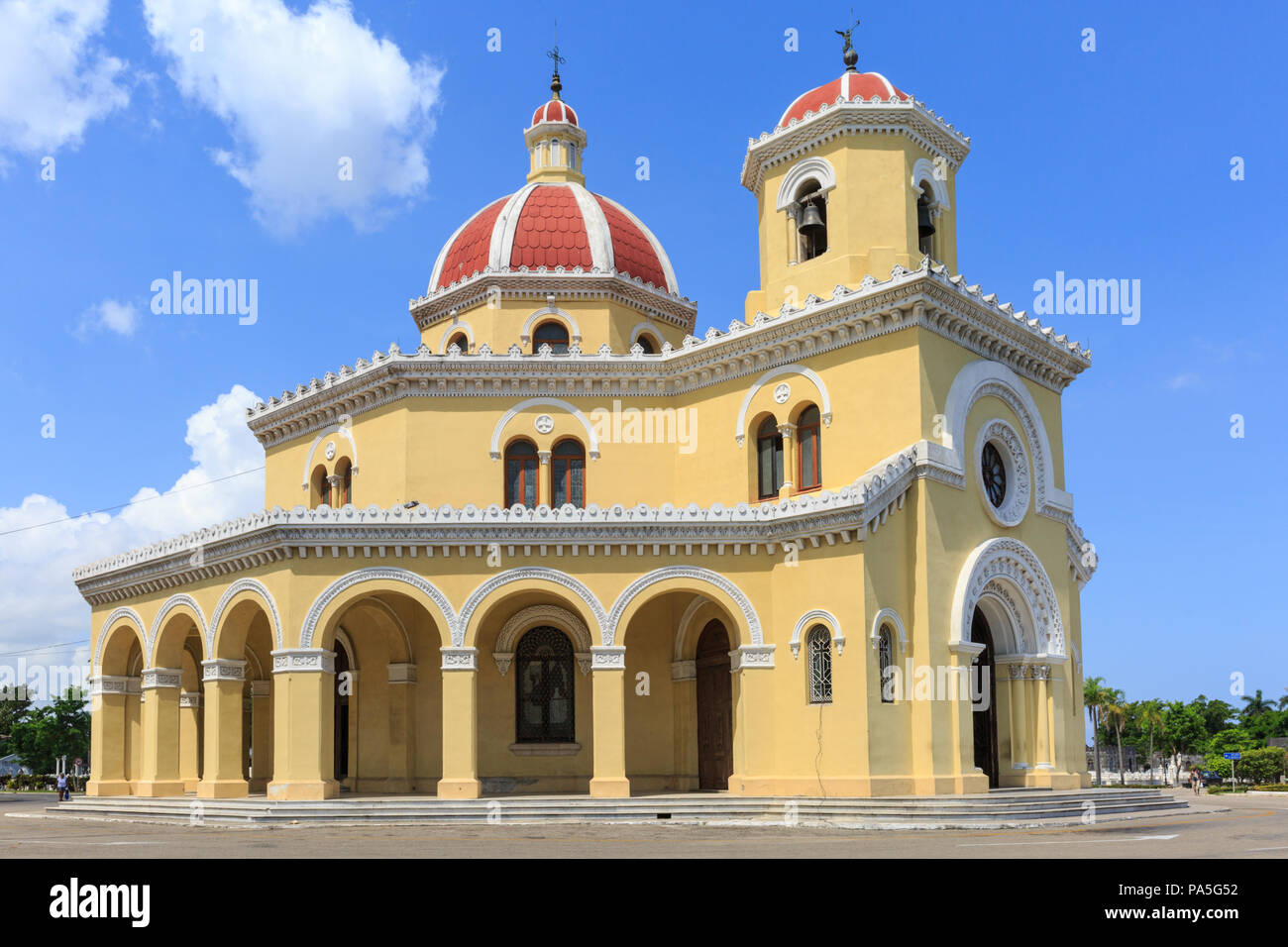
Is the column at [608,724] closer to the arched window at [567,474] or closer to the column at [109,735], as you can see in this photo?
the arched window at [567,474]

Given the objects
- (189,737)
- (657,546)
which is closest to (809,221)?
(657,546)

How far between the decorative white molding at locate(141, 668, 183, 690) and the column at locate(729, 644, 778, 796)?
1285 cm

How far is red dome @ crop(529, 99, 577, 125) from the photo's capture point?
34188 millimetres

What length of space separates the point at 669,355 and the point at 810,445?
13.6 feet

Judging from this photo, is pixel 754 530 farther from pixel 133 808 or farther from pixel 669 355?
pixel 133 808

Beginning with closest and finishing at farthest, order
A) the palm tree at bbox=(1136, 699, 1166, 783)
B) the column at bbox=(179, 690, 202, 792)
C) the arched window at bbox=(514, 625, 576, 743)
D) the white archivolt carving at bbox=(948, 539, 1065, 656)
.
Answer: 1. the white archivolt carving at bbox=(948, 539, 1065, 656)
2. the arched window at bbox=(514, 625, 576, 743)
3. the column at bbox=(179, 690, 202, 792)
4. the palm tree at bbox=(1136, 699, 1166, 783)

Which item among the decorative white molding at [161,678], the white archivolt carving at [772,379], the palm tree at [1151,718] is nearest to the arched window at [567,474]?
the white archivolt carving at [772,379]

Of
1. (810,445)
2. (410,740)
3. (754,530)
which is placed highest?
(810,445)

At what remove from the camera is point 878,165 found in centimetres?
2612

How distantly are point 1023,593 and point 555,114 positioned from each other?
59.7 ft

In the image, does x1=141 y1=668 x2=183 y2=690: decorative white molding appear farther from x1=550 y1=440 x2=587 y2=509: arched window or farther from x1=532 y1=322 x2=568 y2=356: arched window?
x1=532 y1=322 x2=568 y2=356: arched window

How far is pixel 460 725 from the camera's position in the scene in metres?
23.3

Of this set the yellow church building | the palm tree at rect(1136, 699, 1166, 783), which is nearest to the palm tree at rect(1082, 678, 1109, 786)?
the palm tree at rect(1136, 699, 1166, 783)
